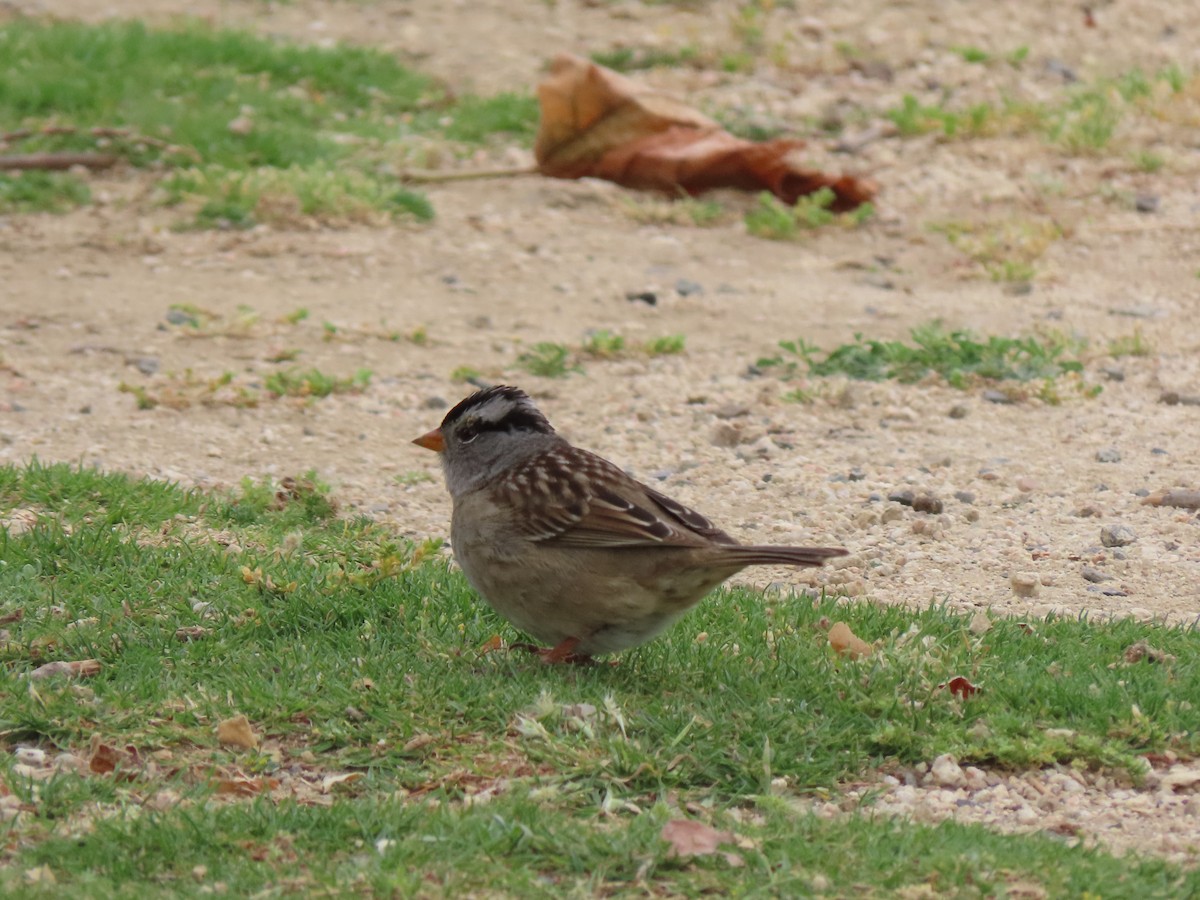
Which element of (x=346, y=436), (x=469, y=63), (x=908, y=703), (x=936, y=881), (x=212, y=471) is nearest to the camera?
(x=936, y=881)

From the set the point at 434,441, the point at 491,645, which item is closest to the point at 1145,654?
→ the point at 491,645

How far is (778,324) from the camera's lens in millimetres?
Answer: 11422

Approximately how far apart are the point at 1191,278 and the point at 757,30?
6024 mm

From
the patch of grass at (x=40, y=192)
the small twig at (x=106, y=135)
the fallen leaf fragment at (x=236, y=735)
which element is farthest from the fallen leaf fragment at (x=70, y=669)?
the small twig at (x=106, y=135)

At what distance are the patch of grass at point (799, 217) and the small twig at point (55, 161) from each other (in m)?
4.92

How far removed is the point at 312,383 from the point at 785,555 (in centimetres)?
490

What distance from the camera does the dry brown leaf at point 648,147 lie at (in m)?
13.3

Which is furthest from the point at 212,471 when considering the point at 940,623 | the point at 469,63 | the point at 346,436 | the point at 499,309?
the point at 469,63

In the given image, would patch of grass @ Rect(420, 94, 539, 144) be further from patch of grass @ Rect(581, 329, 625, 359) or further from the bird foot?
the bird foot

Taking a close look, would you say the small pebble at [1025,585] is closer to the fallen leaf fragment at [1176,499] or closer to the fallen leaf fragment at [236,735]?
the fallen leaf fragment at [1176,499]

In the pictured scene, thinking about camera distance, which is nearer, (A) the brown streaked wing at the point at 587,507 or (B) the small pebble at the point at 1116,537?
(A) the brown streaked wing at the point at 587,507

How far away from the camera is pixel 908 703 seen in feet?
19.7

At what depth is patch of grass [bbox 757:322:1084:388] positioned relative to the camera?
1027cm

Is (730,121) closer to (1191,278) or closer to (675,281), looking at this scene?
(675,281)
